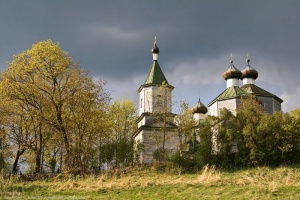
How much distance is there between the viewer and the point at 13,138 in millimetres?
26625

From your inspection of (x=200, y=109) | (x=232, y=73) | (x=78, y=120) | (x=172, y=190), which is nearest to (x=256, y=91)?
(x=232, y=73)

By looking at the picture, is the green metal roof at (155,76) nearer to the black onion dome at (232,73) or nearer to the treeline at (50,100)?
the black onion dome at (232,73)

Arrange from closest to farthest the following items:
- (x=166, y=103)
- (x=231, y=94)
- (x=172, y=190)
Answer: (x=172, y=190) → (x=166, y=103) → (x=231, y=94)

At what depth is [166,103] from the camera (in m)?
32.1

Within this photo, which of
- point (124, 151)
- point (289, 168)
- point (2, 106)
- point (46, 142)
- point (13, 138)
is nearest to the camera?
point (289, 168)

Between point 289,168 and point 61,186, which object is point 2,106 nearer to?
point 61,186

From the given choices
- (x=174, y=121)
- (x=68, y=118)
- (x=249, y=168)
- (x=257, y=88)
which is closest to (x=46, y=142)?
(x=68, y=118)

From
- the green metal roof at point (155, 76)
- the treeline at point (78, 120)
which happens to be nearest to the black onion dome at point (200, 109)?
the green metal roof at point (155, 76)

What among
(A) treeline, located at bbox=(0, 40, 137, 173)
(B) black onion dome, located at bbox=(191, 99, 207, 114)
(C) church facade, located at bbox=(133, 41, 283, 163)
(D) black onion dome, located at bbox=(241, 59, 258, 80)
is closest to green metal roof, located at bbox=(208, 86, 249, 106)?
(C) church facade, located at bbox=(133, 41, 283, 163)

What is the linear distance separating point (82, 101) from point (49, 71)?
8.84 feet

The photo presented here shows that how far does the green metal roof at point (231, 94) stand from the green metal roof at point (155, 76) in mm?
4703

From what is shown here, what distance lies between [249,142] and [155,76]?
489 inches

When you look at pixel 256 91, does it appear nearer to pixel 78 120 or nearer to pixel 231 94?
pixel 231 94

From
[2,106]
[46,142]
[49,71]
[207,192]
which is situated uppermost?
[49,71]
